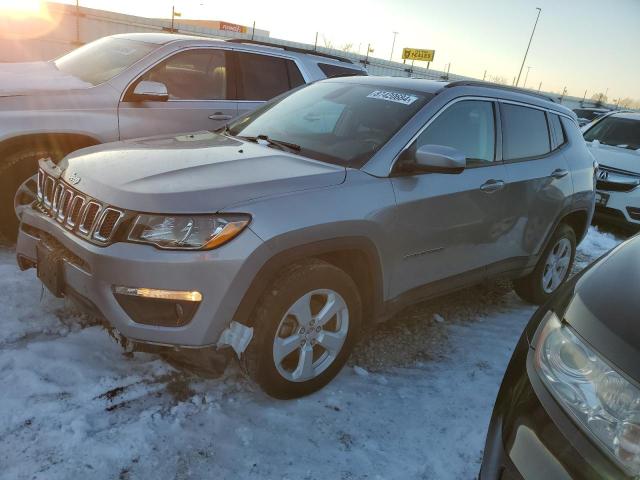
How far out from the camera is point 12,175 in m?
3.95

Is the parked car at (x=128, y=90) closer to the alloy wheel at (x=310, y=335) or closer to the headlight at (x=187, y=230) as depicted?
the headlight at (x=187, y=230)

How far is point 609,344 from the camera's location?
55.5 inches

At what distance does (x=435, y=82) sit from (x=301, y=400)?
2.25 m

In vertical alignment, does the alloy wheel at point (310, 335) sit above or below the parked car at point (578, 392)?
below

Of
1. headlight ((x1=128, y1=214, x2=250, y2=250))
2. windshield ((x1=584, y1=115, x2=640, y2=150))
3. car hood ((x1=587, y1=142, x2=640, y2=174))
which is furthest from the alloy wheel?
windshield ((x1=584, y1=115, x2=640, y2=150))

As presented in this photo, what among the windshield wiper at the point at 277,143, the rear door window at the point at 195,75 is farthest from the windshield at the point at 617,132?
the windshield wiper at the point at 277,143

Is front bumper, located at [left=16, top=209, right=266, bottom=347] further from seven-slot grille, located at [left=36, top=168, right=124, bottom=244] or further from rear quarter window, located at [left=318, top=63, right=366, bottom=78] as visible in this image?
rear quarter window, located at [left=318, top=63, right=366, bottom=78]

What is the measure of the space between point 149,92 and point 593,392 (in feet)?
13.3

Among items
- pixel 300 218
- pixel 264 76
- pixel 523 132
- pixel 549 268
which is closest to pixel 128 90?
pixel 264 76

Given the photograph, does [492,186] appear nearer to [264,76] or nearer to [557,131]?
[557,131]

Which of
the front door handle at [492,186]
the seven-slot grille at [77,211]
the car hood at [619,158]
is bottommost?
the car hood at [619,158]

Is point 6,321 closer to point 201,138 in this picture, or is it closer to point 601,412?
point 201,138

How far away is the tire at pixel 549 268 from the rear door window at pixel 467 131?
1275 millimetres

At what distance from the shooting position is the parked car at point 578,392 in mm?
1335
